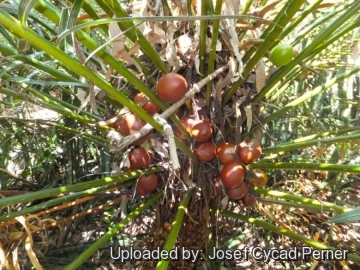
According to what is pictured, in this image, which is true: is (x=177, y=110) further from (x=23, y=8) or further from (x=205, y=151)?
(x=23, y=8)

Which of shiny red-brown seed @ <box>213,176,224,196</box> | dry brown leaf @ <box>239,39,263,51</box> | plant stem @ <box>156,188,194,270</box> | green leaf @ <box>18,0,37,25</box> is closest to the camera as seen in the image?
green leaf @ <box>18,0,37,25</box>

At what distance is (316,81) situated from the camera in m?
1.53

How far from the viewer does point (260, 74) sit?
0.88 metres

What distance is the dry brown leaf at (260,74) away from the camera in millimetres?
871

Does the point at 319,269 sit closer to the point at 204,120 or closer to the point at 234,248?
the point at 234,248

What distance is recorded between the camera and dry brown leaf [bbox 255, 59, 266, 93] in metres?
0.87

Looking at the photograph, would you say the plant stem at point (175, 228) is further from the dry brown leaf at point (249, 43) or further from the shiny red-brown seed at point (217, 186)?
the dry brown leaf at point (249, 43)

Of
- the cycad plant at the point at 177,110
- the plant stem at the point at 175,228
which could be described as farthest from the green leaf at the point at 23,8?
the plant stem at the point at 175,228

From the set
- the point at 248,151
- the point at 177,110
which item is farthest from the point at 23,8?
the point at 248,151

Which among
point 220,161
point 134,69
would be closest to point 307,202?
point 220,161

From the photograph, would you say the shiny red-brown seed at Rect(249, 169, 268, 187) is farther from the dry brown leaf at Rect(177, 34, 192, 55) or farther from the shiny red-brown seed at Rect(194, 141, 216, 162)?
the dry brown leaf at Rect(177, 34, 192, 55)

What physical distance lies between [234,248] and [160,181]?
54cm

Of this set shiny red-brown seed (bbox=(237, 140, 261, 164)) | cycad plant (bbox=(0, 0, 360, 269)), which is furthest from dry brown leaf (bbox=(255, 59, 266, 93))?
shiny red-brown seed (bbox=(237, 140, 261, 164))

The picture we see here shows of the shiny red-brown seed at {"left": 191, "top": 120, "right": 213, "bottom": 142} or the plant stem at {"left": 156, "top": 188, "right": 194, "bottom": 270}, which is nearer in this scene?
the plant stem at {"left": 156, "top": 188, "right": 194, "bottom": 270}
